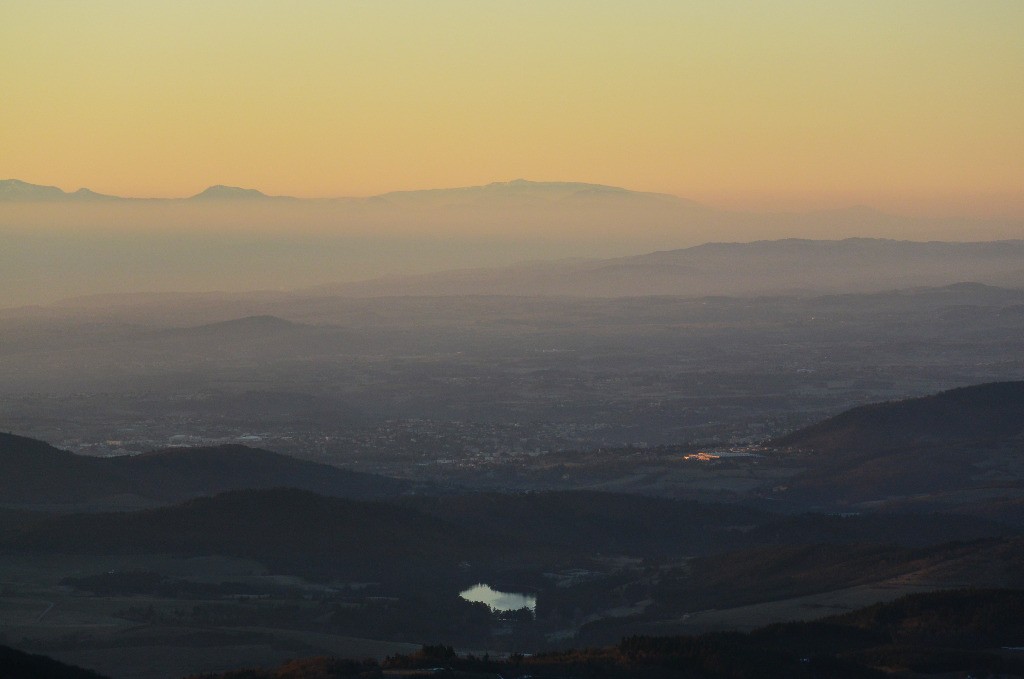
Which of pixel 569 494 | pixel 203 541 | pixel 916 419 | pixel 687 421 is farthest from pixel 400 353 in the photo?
pixel 203 541

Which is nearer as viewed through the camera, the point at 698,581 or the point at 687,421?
the point at 698,581

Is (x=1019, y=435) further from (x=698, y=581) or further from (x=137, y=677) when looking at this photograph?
(x=137, y=677)

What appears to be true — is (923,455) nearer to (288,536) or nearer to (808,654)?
(288,536)

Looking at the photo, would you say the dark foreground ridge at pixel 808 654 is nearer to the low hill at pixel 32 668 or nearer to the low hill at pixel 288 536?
the low hill at pixel 32 668

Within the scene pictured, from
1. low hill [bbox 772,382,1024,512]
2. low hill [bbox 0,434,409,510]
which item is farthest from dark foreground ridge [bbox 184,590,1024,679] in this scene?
low hill [bbox 0,434,409,510]

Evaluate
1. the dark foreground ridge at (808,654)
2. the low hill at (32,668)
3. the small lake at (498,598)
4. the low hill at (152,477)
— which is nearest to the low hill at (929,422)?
the low hill at (152,477)

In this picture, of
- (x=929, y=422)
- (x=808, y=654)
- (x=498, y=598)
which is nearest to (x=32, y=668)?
(x=808, y=654)
